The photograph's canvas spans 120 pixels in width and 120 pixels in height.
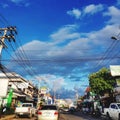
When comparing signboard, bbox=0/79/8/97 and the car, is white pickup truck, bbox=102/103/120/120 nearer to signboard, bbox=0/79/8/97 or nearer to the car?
the car

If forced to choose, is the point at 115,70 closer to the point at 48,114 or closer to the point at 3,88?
the point at 48,114

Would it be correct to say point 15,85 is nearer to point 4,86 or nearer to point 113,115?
point 113,115

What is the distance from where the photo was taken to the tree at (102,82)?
176ft

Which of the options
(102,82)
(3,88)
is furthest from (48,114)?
(102,82)

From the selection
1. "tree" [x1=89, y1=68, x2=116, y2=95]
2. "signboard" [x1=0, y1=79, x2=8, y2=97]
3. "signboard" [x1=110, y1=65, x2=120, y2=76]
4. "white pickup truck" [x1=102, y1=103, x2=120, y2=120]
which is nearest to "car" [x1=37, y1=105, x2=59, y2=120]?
"signboard" [x1=0, y1=79, x2=8, y2=97]

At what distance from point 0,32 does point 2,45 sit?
1516 millimetres

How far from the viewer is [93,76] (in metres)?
56.3

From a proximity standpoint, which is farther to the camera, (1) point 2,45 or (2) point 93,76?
(2) point 93,76

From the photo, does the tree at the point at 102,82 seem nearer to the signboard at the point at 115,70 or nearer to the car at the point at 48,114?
the signboard at the point at 115,70

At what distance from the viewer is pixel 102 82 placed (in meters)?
53.9

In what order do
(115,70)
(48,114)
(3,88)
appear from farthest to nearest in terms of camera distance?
(115,70)
(48,114)
(3,88)

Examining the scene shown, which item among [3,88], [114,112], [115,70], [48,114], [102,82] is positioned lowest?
[48,114]

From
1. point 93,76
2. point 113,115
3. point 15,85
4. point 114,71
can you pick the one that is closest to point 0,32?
point 113,115

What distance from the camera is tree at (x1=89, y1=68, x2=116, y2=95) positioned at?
53750mm
